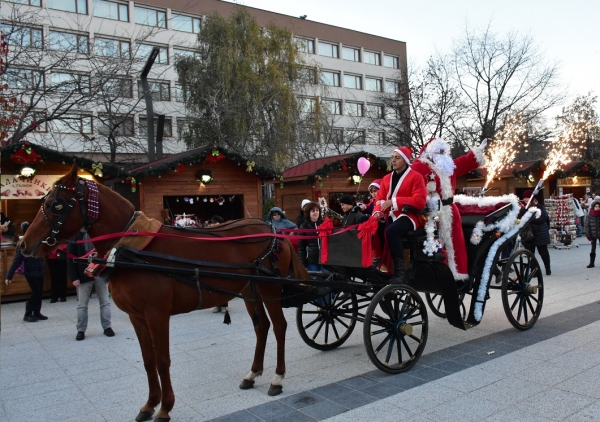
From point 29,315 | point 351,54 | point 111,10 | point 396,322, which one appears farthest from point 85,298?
point 351,54

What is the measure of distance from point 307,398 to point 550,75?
22.7 metres

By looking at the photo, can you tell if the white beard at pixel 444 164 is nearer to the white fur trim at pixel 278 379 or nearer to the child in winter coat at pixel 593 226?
the white fur trim at pixel 278 379

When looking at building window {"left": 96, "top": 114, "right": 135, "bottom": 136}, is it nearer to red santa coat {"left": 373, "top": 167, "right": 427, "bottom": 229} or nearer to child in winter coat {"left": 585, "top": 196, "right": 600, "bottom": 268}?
red santa coat {"left": 373, "top": 167, "right": 427, "bottom": 229}

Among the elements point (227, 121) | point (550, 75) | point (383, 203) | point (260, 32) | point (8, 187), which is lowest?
point (383, 203)

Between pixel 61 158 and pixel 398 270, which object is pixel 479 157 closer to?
pixel 398 270

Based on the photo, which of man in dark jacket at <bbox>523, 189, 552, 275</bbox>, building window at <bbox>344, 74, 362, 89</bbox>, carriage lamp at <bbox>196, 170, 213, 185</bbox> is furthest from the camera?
building window at <bbox>344, 74, 362, 89</bbox>

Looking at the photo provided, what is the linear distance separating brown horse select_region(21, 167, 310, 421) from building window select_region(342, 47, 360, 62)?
45.0 m

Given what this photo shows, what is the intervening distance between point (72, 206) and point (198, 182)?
8632mm

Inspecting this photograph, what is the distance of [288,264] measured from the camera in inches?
199

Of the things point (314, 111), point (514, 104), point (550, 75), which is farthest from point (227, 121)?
point (550, 75)

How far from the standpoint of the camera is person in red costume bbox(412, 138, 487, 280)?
5.57m

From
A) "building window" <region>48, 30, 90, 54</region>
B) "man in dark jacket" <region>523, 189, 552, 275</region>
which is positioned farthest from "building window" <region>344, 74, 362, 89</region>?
"man in dark jacket" <region>523, 189, 552, 275</region>

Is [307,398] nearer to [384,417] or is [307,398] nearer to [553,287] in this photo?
[384,417]

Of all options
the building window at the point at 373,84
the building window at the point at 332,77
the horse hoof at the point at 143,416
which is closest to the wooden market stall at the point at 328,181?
the horse hoof at the point at 143,416
